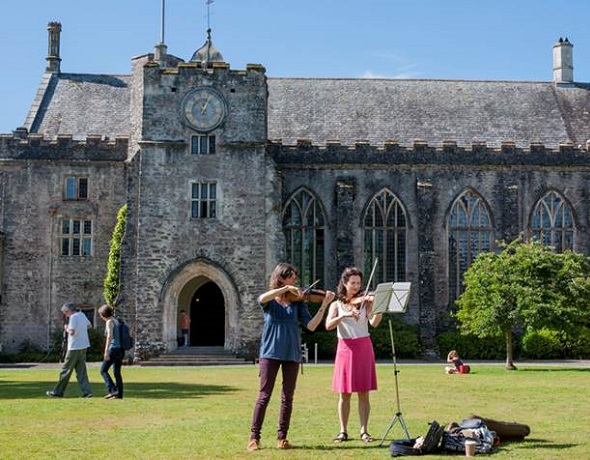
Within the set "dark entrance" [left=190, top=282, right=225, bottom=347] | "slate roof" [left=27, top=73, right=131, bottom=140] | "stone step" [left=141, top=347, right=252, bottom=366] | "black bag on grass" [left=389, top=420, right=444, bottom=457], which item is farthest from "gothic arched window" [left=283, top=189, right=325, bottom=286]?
"black bag on grass" [left=389, top=420, right=444, bottom=457]

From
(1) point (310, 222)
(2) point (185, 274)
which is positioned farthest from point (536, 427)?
(1) point (310, 222)

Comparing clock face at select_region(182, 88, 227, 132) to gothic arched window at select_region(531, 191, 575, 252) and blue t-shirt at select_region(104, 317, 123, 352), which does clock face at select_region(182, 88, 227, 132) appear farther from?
blue t-shirt at select_region(104, 317, 123, 352)

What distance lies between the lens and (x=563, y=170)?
41.1m

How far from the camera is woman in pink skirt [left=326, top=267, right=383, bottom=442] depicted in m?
12.3

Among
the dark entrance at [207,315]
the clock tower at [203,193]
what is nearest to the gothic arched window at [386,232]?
the clock tower at [203,193]

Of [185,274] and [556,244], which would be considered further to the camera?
[556,244]

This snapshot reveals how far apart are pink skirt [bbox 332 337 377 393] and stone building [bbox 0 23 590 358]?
2430 centimetres

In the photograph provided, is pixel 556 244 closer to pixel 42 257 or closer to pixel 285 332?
pixel 42 257

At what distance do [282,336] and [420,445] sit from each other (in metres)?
2.24

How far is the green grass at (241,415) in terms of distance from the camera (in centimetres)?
1146

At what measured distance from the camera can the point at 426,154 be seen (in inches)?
1596

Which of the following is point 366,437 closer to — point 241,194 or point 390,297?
point 390,297

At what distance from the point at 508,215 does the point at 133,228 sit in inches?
622

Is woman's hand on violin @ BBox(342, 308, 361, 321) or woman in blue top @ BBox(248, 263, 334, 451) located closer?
woman in blue top @ BBox(248, 263, 334, 451)
